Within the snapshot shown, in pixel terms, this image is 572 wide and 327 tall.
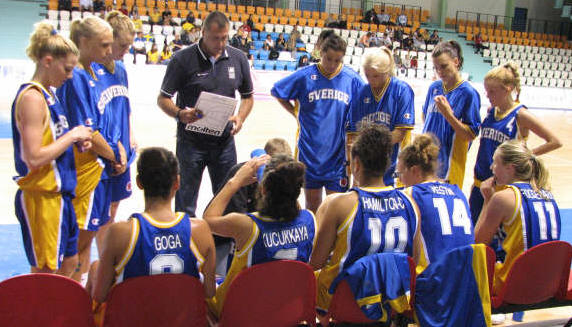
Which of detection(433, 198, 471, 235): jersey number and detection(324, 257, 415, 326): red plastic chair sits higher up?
detection(433, 198, 471, 235): jersey number

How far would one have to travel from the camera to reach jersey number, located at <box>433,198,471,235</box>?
266 centimetres

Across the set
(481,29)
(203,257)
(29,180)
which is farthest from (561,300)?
(481,29)

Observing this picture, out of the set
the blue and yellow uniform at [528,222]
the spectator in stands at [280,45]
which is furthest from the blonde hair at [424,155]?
the spectator in stands at [280,45]

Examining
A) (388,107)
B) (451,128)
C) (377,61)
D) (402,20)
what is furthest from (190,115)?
(402,20)

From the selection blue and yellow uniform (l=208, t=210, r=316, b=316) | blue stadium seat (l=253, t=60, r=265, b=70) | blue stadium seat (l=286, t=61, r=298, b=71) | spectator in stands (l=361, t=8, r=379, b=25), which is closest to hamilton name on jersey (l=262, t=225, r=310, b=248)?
blue and yellow uniform (l=208, t=210, r=316, b=316)

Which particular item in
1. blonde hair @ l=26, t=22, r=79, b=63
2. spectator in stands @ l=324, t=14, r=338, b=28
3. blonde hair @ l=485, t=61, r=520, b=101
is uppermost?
spectator in stands @ l=324, t=14, r=338, b=28

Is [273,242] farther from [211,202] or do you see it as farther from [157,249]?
[157,249]

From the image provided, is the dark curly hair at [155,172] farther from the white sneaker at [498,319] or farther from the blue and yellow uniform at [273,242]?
the white sneaker at [498,319]

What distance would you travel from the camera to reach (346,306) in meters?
2.45

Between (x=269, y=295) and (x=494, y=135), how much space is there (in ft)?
8.33

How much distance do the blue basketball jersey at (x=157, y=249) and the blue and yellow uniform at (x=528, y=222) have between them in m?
1.72

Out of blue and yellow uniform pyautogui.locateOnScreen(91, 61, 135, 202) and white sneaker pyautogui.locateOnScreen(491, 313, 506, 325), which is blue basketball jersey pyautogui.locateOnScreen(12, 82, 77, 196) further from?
white sneaker pyautogui.locateOnScreen(491, 313, 506, 325)

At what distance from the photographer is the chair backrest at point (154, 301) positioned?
2080mm

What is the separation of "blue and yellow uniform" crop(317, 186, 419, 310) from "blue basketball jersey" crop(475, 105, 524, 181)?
1745mm
